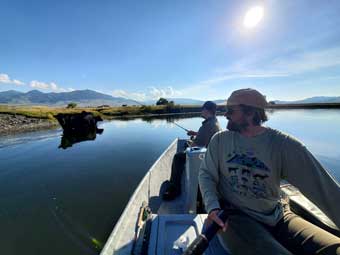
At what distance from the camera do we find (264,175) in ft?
7.43

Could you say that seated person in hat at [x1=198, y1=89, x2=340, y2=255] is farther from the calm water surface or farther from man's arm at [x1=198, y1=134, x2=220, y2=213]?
the calm water surface

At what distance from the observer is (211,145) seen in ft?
8.78

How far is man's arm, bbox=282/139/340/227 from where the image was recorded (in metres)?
2.09

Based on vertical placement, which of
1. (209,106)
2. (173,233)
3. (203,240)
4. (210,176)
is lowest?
(173,233)

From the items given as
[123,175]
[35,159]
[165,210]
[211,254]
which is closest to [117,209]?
[165,210]

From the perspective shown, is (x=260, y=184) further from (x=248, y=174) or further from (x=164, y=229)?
(x=164, y=229)

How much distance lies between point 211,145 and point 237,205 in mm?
771

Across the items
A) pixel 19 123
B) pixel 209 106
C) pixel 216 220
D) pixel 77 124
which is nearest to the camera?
pixel 216 220

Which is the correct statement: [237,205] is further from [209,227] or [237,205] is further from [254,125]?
[254,125]

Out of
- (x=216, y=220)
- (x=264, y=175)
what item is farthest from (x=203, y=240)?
(x=264, y=175)

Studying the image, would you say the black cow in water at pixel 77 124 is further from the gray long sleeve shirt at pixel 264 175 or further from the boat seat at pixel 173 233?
the gray long sleeve shirt at pixel 264 175

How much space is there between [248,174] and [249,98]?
2.93 ft

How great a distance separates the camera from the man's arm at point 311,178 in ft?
6.87

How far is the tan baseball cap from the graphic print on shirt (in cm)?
61
